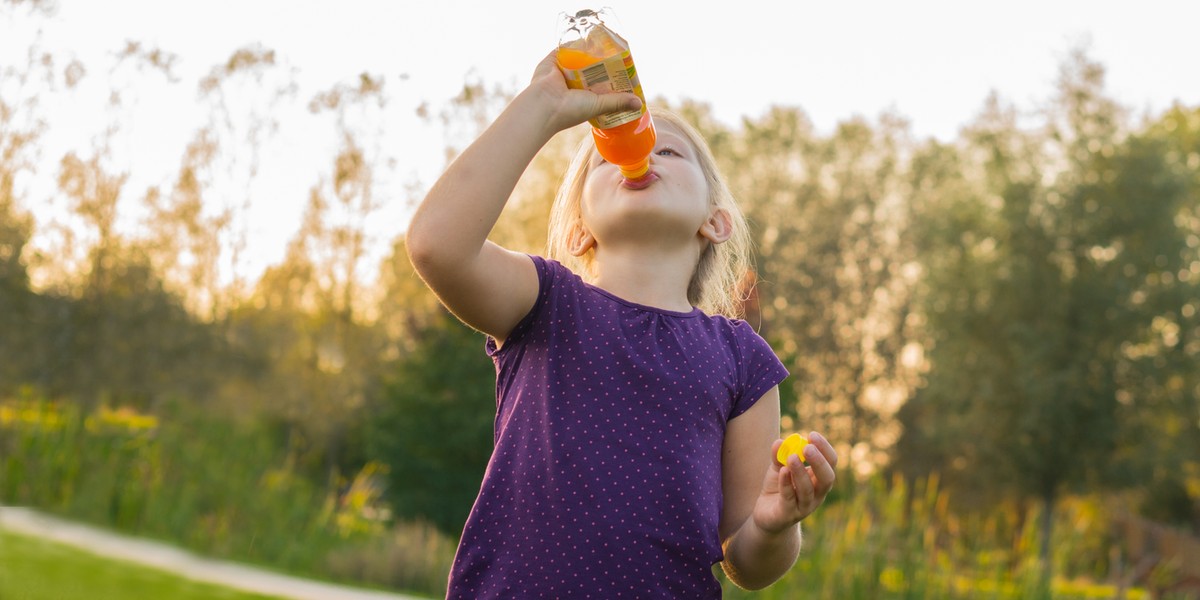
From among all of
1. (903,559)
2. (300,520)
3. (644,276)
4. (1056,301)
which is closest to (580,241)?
(644,276)

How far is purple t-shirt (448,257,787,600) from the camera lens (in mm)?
1711

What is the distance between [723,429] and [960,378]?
2245 cm

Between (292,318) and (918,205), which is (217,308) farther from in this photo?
(918,205)

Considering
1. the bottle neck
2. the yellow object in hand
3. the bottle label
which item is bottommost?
the yellow object in hand

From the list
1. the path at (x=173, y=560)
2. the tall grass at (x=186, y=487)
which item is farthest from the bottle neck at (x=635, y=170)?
the tall grass at (x=186, y=487)

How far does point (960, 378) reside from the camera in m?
23.1

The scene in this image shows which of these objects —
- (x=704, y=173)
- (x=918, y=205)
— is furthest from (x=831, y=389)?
(x=704, y=173)

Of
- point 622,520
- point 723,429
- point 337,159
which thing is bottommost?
point 622,520

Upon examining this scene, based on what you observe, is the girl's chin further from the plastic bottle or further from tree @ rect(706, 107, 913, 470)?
tree @ rect(706, 107, 913, 470)

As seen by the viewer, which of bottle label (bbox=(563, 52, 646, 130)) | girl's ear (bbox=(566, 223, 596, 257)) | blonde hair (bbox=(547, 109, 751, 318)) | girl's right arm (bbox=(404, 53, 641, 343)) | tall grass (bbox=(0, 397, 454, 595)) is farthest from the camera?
tall grass (bbox=(0, 397, 454, 595))

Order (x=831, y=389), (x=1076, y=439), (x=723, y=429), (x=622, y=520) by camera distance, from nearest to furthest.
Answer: (x=622, y=520) → (x=723, y=429) → (x=1076, y=439) → (x=831, y=389)

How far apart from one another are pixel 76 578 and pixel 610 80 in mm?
5061

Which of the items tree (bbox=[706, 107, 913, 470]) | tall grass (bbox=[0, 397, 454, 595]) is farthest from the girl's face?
tree (bbox=[706, 107, 913, 470])

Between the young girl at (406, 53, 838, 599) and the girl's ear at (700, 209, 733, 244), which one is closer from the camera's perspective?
the young girl at (406, 53, 838, 599)
